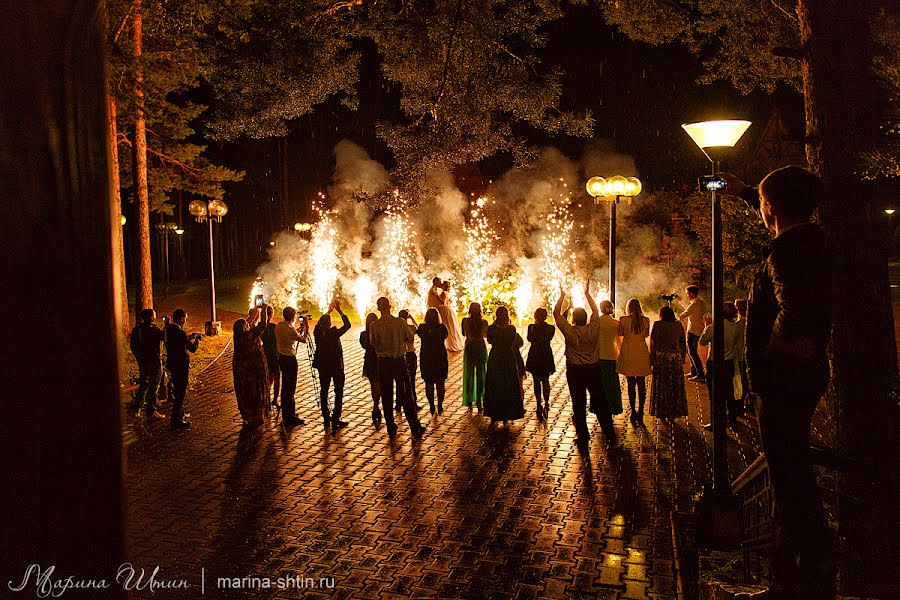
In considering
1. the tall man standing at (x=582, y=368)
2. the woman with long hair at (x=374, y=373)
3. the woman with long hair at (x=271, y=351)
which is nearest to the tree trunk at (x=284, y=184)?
the woman with long hair at (x=271, y=351)

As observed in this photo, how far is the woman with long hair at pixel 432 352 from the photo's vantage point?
1166cm

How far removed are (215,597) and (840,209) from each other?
6.31 metres

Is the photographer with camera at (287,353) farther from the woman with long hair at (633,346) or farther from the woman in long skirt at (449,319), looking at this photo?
the woman in long skirt at (449,319)

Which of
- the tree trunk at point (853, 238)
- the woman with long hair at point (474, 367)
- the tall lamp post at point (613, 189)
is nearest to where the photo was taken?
the tree trunk at point (853, 238)

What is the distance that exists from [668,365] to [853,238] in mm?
4698

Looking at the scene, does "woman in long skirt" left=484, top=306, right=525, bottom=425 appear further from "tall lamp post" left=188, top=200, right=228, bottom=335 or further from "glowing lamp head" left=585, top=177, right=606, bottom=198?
"tall lamp post" left=188, top=200, right=228, bottom=335

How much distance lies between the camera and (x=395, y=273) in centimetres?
2594

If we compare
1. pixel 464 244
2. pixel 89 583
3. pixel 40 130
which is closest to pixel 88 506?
pixel 89 583

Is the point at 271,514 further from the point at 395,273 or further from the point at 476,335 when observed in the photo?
the point at 395,273

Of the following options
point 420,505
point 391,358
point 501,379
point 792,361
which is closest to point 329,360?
point 391,358

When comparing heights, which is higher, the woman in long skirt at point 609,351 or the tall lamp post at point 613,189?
the tall lamp post at point 613,189

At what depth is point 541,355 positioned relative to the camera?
1138cm

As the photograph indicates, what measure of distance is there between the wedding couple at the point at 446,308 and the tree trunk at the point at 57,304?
1450cm

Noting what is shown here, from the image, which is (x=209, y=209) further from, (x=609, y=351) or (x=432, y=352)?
(x=609, y=351)
